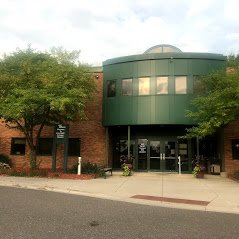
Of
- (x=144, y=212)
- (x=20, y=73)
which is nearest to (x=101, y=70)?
(x=20, y=73)

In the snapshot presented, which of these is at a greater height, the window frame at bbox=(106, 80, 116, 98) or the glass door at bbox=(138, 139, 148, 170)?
the window frame at bbox=(106, 80, 116, 98)

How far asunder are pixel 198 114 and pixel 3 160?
14.2 m

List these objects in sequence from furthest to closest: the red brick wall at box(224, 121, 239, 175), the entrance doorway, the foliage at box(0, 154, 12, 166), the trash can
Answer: the foliage at box(0, 154, 12, 166) < the entrance doorway < the trash can < the red brick wall at box(224, 121, 239, 175)

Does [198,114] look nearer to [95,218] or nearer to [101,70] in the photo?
[101,70]

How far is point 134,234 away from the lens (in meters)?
7.15

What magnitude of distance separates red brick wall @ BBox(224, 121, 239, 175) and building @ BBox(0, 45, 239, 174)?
61 mm

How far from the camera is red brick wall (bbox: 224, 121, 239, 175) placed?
22516 millimetres

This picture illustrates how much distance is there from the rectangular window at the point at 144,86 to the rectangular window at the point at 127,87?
27.3 inches

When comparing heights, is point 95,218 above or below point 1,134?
below

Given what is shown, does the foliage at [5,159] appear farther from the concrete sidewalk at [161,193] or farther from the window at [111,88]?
the window at [111,88]

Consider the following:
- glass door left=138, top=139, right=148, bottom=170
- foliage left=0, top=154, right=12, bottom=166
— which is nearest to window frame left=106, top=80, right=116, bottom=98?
glass door left=138, top=139, right=148, bottom=170

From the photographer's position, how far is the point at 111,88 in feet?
78.8

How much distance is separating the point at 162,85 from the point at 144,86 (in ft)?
3.85

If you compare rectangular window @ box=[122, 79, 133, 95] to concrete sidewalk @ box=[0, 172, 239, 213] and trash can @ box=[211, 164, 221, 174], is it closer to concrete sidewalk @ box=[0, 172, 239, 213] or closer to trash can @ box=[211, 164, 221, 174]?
trash can @ box=[211, 164, 221, 174]
